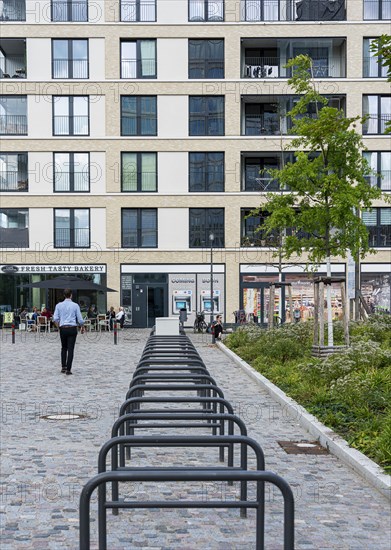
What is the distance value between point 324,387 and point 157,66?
112 ft

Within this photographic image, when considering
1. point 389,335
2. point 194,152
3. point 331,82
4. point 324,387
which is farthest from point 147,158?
point 324,387

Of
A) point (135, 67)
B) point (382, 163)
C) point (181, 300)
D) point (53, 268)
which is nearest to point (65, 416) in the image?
point (181, 300)

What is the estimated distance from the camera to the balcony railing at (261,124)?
4253 cm

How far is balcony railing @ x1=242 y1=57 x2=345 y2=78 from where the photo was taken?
42.8 metres

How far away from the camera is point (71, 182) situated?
1647 inches

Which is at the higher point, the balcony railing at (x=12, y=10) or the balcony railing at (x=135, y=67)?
the balcony railing at (x=12, y=10)

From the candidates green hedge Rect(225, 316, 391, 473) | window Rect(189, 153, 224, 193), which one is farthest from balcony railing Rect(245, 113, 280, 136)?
green hedge Rect(225, 316, 391, 473)

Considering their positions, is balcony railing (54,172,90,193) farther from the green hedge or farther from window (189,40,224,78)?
the green hedge

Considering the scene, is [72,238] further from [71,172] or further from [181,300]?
[181,300]

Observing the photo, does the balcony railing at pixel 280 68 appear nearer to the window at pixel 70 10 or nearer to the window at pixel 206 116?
the window at pixel 206 116

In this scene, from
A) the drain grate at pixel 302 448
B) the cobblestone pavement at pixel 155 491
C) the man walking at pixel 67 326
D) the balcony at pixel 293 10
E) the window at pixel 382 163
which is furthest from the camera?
the balcony at pixel 293 10

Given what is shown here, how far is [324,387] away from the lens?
1155 centimetres

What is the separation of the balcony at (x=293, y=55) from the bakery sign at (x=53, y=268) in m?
14.7

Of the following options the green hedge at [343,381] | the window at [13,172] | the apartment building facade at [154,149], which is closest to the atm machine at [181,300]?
the apartment building facade at [154,149]
